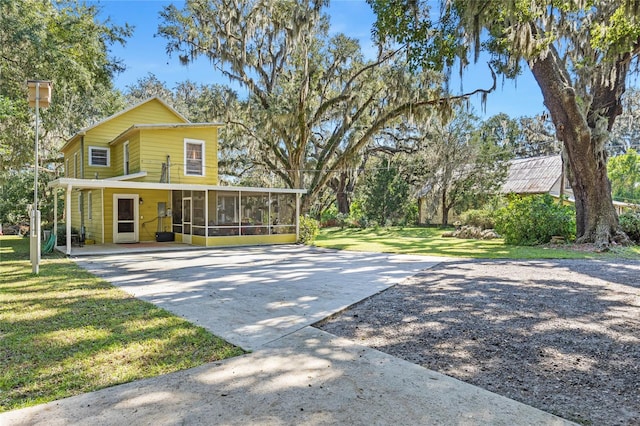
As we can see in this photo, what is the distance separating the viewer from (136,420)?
94.8 inches

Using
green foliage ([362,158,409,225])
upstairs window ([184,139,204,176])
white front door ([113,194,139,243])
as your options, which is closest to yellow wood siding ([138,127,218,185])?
upstairs window ([184,139,204,176])

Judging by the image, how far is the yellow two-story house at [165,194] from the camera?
14.8 m

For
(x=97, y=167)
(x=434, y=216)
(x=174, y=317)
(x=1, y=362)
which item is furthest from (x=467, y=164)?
(x=1, y=362)

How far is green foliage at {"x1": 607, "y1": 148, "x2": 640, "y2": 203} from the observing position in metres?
40.8

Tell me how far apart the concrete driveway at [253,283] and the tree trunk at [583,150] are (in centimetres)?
623

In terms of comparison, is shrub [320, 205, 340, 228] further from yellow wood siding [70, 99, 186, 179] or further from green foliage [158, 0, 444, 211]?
yellow wood siding [70, 99, 186, 179]

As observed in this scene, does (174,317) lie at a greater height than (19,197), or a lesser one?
lesser

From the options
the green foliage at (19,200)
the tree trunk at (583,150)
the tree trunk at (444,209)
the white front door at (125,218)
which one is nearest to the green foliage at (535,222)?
the tree trunk at (583,150)

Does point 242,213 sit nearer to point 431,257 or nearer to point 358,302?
point 431,257

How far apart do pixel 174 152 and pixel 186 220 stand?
2.63 metres

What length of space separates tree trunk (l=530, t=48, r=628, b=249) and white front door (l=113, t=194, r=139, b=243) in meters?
14.8

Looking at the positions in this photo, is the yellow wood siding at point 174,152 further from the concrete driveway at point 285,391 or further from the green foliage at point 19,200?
the concrete driveway at point 285,391

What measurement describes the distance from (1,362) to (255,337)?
6.76 feet

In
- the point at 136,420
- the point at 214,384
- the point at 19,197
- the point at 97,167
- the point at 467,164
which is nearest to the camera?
the point at 136,420
